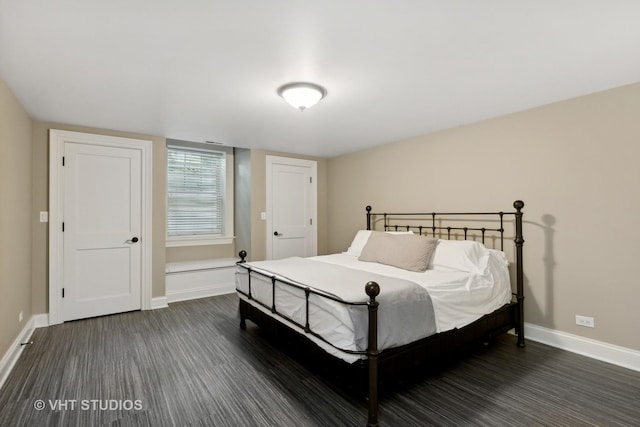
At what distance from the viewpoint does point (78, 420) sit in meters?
1.91

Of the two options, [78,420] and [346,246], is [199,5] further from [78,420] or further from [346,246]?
[346,246]

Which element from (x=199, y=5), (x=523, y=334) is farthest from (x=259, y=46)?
(x=523, y=334)

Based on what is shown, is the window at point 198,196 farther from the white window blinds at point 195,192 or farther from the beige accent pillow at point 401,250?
the beige accent pillow at point 401,250

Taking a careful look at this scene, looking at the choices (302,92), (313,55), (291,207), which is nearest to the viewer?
(313,55)

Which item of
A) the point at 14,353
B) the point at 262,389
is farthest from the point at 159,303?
the point at 262,389

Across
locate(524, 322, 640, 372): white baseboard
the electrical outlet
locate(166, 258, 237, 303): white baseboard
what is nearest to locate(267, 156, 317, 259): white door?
locate(166, 258, 237, 303): white baseboard

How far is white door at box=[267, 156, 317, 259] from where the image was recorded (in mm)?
5176

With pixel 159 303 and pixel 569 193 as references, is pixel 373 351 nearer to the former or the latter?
pixel 569 193

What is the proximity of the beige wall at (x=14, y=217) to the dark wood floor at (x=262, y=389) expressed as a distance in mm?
394

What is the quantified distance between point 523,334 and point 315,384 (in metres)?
2.08

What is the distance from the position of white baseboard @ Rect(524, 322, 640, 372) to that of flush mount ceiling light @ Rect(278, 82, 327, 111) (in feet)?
9.94

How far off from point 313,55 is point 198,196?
383cm

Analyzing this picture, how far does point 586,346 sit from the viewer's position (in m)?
2.73

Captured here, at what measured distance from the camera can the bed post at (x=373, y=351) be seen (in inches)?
72.1
